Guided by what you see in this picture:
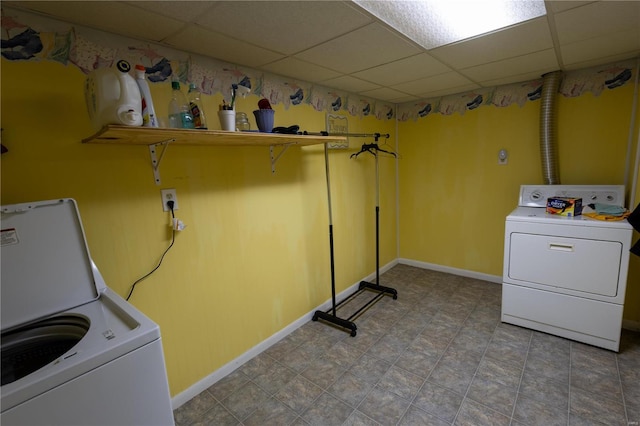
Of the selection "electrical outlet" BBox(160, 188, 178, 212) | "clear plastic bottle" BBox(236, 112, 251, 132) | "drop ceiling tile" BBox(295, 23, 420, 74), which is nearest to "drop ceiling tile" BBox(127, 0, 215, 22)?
"clear plastic bottle" BBox(236, 112, 251, 132)

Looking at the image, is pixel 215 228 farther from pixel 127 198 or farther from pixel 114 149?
pixel 114 149

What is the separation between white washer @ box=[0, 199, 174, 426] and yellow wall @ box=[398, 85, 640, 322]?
3.25m

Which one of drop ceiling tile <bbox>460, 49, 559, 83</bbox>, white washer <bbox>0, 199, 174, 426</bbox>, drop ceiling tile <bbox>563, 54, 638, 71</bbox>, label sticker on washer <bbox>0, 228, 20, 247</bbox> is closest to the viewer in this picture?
white washer <bbox>0, 199, 174, 426</bbox>

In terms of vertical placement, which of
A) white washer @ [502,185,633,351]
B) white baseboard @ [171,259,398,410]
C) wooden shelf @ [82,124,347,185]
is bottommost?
white baseboard @ [171,259,398,410]

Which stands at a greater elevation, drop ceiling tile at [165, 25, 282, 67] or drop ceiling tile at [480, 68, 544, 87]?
drop ceiling tile at [480, 68, 544, 87]

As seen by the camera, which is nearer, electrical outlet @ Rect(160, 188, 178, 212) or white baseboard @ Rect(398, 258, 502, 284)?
electrical outlet @ Rect(160, 188, 178, 212)

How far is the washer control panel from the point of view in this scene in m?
2.32

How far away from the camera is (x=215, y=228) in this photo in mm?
1895

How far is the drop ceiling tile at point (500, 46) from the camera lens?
1.61 metres

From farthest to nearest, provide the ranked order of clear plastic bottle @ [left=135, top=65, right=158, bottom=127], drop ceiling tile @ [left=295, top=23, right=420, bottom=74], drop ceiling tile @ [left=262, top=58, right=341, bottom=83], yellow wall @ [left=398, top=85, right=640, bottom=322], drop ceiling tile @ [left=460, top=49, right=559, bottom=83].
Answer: yellow wall @ [left=398, top=85, right=640, bottom=322] < drop ceiling tile @ [left=460, top=49, right=559, bottom=83] < drop ceiling tile @ [left=262, top=58, right=341, bottom=83] < drop ceiling tile @ [left=295, top=23, right=420, bottom=74] < clear plastic bottle @ [left=135, top=65, right=158, bottom=127]

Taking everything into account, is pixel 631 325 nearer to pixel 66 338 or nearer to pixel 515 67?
pixel 515 67

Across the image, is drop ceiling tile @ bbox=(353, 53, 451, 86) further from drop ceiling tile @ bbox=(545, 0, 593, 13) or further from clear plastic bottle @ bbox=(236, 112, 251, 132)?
clear plastic bottle @ bbox=(236, 112, 251, 132)

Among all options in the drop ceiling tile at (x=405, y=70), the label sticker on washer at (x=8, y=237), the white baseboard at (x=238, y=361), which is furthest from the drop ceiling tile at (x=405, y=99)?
the label sticker on washer at (x=8, y=237)

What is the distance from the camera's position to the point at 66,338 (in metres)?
1.14
